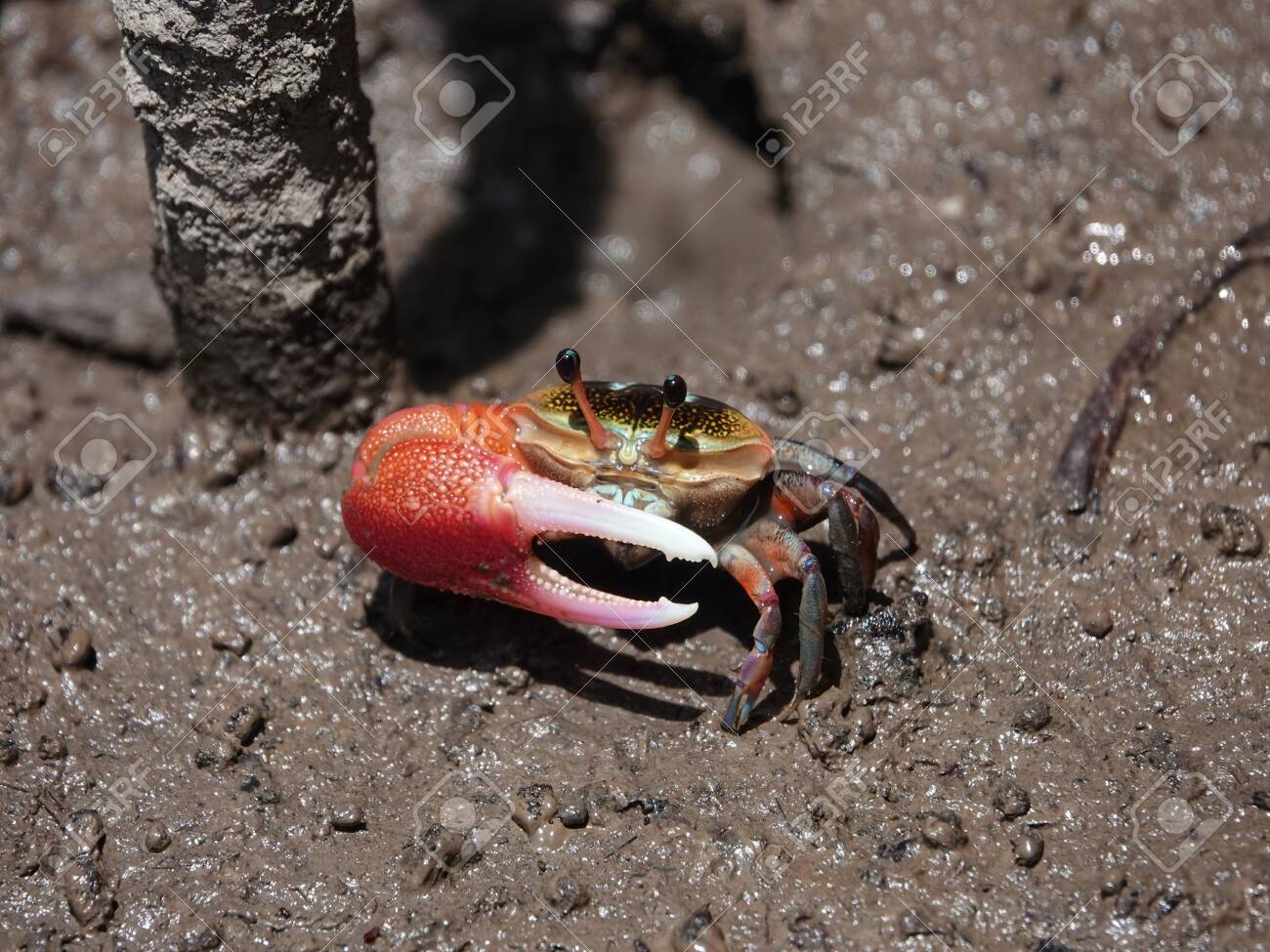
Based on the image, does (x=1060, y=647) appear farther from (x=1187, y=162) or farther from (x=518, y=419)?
(x=1187, y=162)

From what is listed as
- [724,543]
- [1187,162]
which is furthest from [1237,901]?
[1187,162]

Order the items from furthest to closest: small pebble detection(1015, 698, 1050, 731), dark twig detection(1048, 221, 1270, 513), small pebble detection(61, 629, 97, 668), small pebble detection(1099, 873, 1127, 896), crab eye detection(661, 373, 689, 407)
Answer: dark twig detection(1048, 221, 1270, 513) → small pebble detection(61, 629, 97, 668) → small pebble detection(1015, 698, 1050, 731) → crab eye detection(661, 373, 689, 407) → small pebble detection(1099, 873, 1127, 896)

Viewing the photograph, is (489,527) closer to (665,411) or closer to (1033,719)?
(665,411)

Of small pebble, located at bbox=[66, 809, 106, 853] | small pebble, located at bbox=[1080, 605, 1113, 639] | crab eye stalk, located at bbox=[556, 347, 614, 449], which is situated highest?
small pebble, located at bbox=[1080, 605, 1113, 639]

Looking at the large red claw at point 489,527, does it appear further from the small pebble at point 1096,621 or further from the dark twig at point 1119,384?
the dark twig at point 1119,384

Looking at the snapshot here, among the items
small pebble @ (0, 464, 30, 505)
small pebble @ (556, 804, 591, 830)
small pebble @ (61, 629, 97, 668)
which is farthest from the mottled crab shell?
small pebble @ (0, 464, 30, 505)

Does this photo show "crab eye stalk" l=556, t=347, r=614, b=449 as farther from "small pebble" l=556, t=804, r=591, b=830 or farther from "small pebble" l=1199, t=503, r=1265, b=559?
"small pebble" l=1199, t=503, r=1265, b=559
